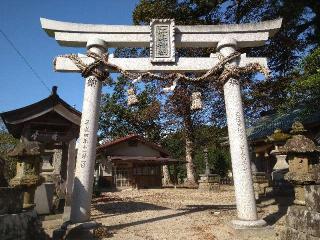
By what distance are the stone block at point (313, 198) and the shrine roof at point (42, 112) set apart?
8.85 meters

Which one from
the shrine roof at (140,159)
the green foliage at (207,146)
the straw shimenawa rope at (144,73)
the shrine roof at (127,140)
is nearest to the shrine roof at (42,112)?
the straw shimenawa rope at (144,73)

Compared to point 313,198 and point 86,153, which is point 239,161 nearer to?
point 313,198

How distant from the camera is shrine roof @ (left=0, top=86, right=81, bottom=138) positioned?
10718mm

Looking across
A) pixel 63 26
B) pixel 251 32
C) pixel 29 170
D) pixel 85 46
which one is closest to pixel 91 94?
pixel 85 46

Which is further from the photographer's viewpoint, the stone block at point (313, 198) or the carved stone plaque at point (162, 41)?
the carved stone plaque at point (162, 41)

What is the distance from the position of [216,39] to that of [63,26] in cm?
447

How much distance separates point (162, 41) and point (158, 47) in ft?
0.77

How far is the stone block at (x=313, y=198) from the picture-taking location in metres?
4.34

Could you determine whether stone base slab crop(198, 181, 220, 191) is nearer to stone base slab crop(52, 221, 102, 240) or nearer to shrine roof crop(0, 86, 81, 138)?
shrine roof crop(0, 86, 81, 138)

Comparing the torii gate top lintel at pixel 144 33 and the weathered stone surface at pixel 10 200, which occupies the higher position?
the torii gate top lintel at pixel 144 33

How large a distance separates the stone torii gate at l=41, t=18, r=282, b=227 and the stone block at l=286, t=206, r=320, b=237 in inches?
107

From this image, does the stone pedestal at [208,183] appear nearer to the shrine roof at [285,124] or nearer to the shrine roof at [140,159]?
the shrine roof at [285,124]

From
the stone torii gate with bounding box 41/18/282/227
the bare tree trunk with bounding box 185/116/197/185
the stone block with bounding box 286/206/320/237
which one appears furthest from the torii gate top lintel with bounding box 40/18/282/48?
the bare tree trunk with bounding box 185/116/197/185

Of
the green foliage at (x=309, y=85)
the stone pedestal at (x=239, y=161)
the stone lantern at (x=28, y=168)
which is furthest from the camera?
the green foliage at (x=309, y=85)
